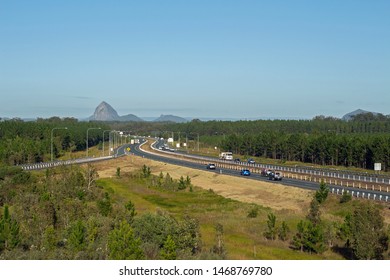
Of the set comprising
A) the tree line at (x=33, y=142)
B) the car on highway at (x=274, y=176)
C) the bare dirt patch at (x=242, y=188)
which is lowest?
the bare dirt patch at (x=242, y=188)

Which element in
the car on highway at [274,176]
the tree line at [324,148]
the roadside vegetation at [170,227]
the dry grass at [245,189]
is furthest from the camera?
the tree line at [324,148]

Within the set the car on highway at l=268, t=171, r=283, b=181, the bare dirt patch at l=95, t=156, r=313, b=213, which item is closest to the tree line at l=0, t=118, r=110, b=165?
the bare dirt patch at l=95, t=156, r=313, b=213

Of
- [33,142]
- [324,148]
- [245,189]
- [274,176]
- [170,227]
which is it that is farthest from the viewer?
[33,142]

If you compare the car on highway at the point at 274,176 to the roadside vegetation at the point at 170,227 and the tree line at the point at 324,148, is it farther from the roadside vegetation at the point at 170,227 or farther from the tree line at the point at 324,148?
the tree line at the point at 324,148

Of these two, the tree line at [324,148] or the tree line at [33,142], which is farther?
the tree line at [33,142]

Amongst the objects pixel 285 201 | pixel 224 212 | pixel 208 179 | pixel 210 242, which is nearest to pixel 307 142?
pixel 208 179

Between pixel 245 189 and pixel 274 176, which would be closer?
pixel 245 189

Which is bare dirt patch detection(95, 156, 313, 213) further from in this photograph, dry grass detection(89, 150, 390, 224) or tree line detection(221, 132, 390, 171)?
tree line detection(221, 132, 390, 171)

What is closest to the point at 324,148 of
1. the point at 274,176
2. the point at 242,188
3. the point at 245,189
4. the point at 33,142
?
the point at 274,176

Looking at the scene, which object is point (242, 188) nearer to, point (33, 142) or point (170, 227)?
point (170, 227)

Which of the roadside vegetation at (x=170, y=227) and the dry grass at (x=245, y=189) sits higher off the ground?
the roadside vegetation at (x=170, y=227)

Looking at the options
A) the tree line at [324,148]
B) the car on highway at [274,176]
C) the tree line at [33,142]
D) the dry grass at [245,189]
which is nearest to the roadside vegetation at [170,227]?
the dry grass at [245,189]
